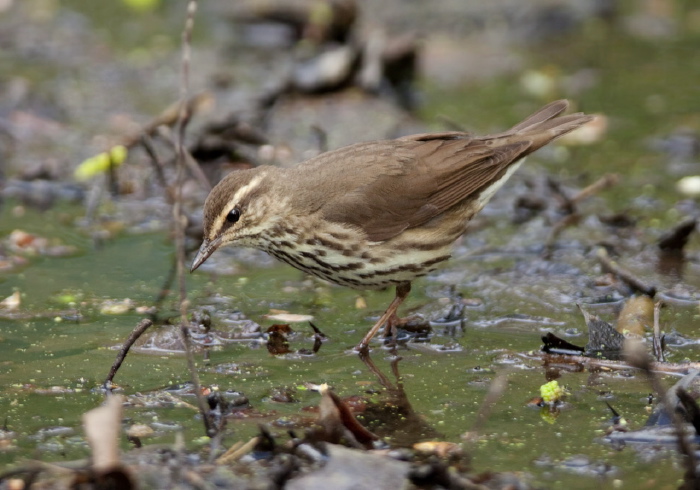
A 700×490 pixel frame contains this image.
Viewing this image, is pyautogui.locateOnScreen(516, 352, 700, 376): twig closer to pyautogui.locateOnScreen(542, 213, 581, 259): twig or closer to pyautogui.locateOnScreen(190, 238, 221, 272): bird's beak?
pyautogui.locateOnScreen(542, 213, 581, 259): twig

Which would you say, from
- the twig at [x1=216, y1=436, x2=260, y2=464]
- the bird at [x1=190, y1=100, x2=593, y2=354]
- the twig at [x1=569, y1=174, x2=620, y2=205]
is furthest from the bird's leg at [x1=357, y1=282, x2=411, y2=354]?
the twig at [x1=569, y1=174, x2=620, y2=205]

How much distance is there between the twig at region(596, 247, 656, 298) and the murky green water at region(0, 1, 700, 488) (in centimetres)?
18

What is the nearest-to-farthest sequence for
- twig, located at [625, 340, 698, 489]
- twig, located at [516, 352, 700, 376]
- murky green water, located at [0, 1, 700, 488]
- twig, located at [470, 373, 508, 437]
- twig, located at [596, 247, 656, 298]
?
twig, located at [625, 340, 698, 489] → twig, located at [470, 373, 508, 437] → murky green water, located at [0, 1, 700, 488] → twig, located at [516, 352, 700, 376] → twig, located at [596, 247, 656, 298]

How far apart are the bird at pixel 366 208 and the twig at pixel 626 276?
2.86ft

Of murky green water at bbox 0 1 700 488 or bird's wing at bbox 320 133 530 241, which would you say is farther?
bird's wing at bbox 320 133 530 241

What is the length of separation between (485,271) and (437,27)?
24.9ft

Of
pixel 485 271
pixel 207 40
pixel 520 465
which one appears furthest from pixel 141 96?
pixel 520 465

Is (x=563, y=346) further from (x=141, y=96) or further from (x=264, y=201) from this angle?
(x=141, y=96)

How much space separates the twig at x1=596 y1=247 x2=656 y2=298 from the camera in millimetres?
6129

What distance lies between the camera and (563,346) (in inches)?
216

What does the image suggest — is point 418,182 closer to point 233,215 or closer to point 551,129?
point 551,129

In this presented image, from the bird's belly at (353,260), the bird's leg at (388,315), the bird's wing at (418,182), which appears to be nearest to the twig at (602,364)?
the bird's leg at (388,315)

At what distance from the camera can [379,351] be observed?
19.0 feet

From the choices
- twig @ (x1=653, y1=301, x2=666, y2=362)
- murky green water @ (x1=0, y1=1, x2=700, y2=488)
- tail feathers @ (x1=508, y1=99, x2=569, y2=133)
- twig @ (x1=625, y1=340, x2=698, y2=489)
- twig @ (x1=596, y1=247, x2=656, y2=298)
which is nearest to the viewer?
twig @ (x1=625, y1=340, x2=698, y2=489)
